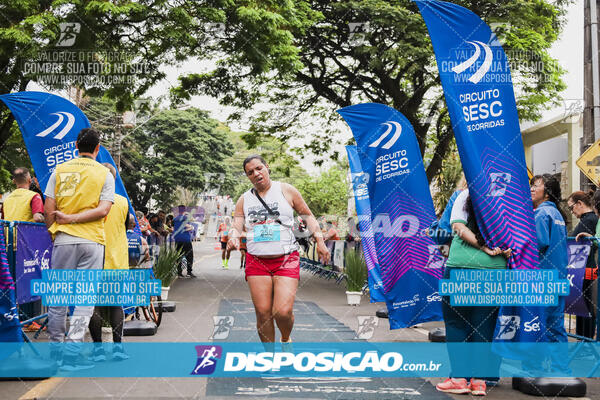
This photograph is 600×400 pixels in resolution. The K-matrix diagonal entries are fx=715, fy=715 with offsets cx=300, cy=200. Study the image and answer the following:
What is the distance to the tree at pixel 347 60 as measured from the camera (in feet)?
51.6

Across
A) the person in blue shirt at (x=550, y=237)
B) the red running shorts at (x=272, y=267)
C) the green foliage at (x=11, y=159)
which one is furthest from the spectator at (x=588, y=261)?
the green foliage at (x=11, y=159)

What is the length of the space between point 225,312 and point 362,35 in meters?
9.05

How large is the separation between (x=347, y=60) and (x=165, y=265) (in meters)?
10.5

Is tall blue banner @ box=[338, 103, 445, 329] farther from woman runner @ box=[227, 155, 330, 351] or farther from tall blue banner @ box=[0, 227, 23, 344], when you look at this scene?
tall blue banner @ box=[0, 227, 23, 344]

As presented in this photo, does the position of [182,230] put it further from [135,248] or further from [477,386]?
[477,386]

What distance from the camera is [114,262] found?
6.79 m

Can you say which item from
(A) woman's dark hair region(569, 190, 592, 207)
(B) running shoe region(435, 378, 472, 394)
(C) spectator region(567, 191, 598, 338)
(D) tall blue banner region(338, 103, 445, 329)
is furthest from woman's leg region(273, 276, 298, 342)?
(A) woman's dark hair region(569, 190, 592, 207)

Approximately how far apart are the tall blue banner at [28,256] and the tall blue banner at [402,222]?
12.4ft

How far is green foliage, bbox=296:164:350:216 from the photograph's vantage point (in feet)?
203

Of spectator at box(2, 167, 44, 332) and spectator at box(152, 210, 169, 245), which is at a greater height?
spectator at box(2, 167, 44, 332)

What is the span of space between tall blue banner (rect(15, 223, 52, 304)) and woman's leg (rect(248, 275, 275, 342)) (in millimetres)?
2613

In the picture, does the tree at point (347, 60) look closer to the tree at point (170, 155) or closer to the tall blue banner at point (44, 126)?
the tall blue banner at point (44, 126)

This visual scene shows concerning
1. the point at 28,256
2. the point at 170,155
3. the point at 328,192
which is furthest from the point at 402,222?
the point at 328,192

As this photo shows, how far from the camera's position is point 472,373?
18.1ft
